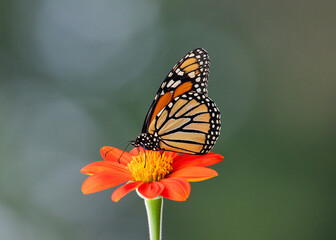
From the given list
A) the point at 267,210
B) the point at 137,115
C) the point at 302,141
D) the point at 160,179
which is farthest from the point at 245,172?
the point at 160,179

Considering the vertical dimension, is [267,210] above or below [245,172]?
below

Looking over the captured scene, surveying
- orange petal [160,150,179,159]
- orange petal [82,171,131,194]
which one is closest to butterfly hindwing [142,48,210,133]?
orange petal [160,150,179,159]

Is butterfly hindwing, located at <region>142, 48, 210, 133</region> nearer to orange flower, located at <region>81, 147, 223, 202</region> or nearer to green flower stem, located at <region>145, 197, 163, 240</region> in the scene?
orange flower, located at <region>81, 147, 223, 202</region>

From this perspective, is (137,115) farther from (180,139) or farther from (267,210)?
(180,139)

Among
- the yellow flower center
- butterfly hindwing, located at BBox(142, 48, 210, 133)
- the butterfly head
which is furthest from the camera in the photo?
butterfly hindwing, located at BBox(142, 48, 210, 133)

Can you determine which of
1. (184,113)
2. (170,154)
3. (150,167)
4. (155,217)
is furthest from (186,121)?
(155,217)

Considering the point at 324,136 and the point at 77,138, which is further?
the point at 77,138

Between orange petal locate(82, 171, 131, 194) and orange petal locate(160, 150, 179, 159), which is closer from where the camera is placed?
orange petal locate(82, 171, 131, 194)
